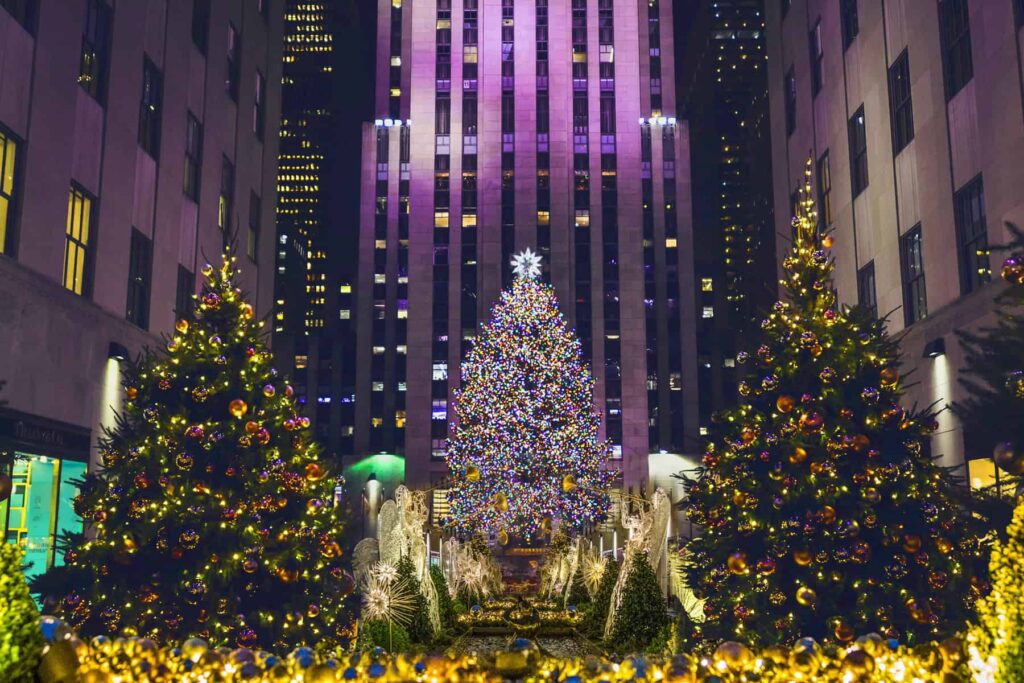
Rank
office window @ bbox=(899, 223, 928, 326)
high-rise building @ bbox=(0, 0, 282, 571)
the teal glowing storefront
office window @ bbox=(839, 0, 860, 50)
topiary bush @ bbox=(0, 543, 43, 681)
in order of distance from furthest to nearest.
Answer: office window @ bbox=(839, 0, 860, 50)
office window @ bbox=(899, 223, 928, 326)
high-rise building @ bbox=(0, 0, 282, 571)
the teal glowing storefront
topiary bush @ bbox=(0, 543, 43, 681)

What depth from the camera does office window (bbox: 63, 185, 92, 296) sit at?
65.0ft

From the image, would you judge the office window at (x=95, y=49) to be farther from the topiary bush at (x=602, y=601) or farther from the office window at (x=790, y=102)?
the office window at (x=790, y=102)

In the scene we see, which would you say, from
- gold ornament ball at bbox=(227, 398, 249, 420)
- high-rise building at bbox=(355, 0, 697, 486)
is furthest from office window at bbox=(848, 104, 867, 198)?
high-rise building at bbox=(355, 0, 697, 486)

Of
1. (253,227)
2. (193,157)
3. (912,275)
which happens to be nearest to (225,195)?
(193,157)

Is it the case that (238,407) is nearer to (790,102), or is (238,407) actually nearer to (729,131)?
(790,102)

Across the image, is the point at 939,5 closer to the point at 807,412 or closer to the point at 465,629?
the point at 807,412

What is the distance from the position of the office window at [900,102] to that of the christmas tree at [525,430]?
25.2 meters

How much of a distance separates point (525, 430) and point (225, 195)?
23.3 m

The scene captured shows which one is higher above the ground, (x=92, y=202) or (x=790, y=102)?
(x=790, y=102)

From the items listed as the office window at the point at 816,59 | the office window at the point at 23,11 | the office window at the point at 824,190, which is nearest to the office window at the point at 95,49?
the office window at the point at 23,11

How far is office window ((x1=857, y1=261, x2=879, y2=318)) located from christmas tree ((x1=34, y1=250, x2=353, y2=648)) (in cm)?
1823

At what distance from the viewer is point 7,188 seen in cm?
1711

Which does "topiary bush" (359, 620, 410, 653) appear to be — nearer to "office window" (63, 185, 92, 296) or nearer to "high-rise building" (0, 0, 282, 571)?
"high-rise building" (0, 0, 282, 571)

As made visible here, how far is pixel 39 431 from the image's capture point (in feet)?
58.9
